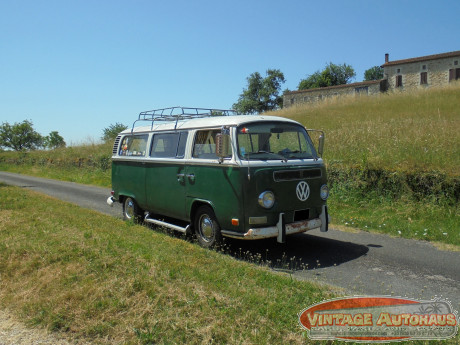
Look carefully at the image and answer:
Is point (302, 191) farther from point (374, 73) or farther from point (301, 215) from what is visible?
point (374, 73)

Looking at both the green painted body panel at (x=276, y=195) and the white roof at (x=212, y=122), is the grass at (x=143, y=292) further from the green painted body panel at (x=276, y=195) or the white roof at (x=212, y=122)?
the white roof at (x=212, y=122)

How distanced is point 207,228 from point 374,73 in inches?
3503

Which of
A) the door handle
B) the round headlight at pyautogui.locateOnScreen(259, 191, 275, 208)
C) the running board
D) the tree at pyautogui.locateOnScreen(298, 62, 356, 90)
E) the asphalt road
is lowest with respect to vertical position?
the asphalt road

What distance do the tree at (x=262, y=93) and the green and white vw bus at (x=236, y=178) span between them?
6663cm

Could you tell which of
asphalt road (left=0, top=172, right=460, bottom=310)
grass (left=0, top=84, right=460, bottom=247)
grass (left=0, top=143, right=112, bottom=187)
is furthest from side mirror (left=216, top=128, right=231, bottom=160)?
grass (left=0, top=143, right=112, bottom=187)

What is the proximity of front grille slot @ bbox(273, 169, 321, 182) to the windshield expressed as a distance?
30 cm

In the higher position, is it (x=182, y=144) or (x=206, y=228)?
(x=182, y=144)

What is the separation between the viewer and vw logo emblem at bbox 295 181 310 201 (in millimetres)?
6812

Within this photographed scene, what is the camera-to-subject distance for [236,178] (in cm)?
645

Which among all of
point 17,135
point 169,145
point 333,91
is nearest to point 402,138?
point 169,145

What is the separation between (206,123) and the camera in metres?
7.44

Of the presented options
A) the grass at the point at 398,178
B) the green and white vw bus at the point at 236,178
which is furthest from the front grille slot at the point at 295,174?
the grass at the point at 398,178

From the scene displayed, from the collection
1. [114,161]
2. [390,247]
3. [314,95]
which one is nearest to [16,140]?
[314,95]

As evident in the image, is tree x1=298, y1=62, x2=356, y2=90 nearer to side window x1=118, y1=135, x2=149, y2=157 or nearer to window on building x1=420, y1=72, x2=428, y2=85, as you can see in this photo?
window on building x1=420, y1=72, x2=428, y2=85
